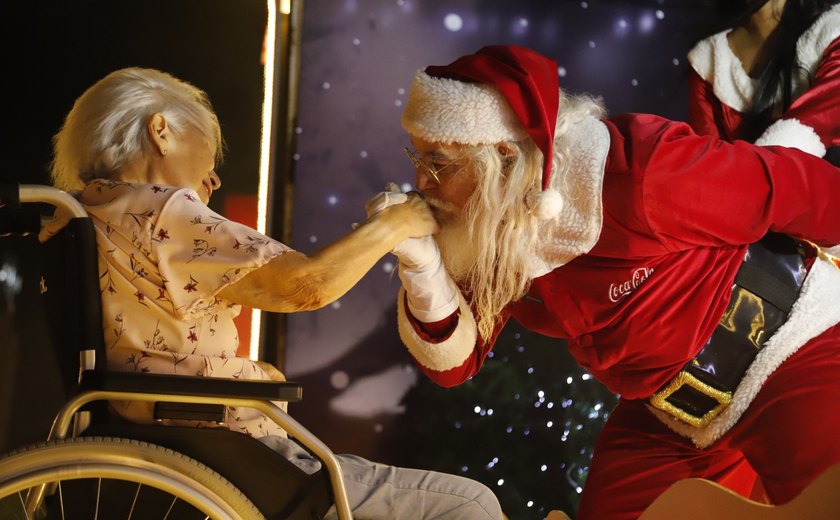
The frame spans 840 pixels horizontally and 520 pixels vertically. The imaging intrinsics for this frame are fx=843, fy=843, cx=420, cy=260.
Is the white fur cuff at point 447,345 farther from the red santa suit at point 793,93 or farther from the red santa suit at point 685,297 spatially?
the red santa suit at point 793,93

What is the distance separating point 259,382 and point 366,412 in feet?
4.45

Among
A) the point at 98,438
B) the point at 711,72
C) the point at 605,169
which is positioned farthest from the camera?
the point at 711,72

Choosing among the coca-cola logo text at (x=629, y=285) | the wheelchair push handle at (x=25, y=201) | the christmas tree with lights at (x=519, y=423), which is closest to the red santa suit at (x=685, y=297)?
the coca-cola logo text at (x=629, y=285)

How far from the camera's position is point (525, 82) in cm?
149

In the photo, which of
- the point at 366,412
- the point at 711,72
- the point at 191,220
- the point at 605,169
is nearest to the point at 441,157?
the point at 605,169

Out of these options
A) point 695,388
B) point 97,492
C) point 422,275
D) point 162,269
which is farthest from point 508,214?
point 97,492

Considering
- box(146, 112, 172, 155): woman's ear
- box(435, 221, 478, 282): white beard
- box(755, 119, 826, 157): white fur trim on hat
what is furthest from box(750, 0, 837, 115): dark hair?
box(146, 112, 172, 155): woman's ear

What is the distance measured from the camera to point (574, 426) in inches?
112

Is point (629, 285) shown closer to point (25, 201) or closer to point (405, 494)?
point (405, 494)

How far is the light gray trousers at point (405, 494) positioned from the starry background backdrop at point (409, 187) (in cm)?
105

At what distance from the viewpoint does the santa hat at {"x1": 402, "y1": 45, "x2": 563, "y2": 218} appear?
1490 millimetres

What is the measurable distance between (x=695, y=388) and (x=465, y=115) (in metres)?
0.68

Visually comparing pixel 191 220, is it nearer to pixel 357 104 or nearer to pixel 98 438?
pixel 98 438

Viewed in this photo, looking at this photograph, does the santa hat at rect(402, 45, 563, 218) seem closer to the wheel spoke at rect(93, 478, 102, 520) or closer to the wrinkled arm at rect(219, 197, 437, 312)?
the wrinkled arm at rect(219, 197, 437, 312)
